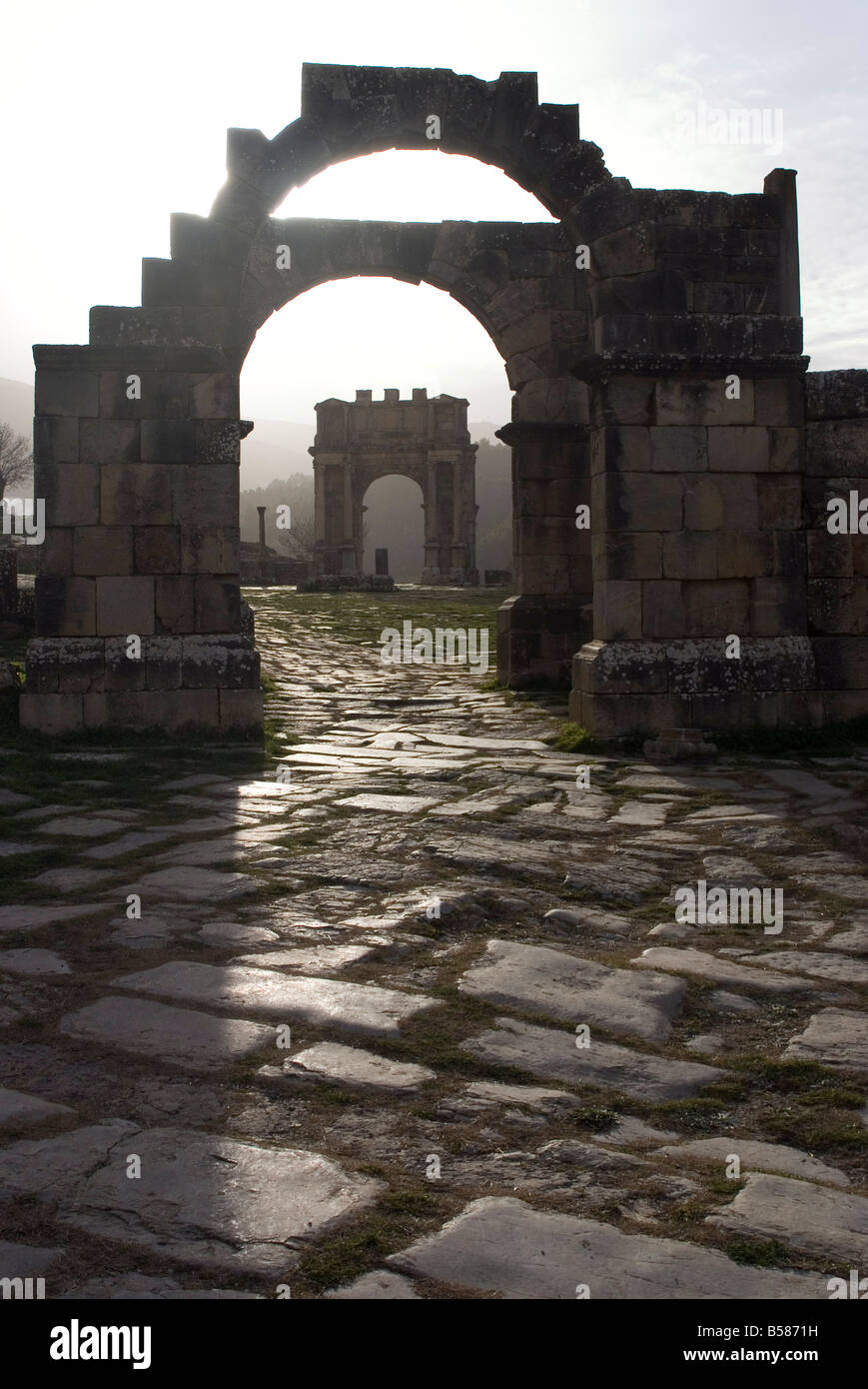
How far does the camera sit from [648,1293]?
197 cm

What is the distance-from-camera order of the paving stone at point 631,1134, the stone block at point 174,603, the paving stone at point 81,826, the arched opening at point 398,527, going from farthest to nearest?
the arched opening at point 398,527 → the stone block at point 174,603 → the paving stone at point 81,826 → the paving stone at point 631,1134

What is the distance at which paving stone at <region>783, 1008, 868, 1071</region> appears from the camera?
2949mm

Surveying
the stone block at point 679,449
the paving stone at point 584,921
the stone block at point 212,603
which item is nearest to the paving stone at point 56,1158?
the paving stone at point 584,921

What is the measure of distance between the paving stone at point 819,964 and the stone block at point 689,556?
180 inches

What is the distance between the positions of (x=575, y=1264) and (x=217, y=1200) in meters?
0.69

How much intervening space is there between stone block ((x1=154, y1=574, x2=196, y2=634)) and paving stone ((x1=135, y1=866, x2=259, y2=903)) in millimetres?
3712

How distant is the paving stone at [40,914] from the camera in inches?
154

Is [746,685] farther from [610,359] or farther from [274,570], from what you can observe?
[274,570]

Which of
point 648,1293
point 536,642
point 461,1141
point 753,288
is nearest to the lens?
point 648,1293

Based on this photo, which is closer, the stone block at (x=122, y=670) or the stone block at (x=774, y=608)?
the stone block at (x=122, y=670)

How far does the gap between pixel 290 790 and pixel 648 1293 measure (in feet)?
15.0

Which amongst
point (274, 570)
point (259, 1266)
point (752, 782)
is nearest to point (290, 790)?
point (752, 782)

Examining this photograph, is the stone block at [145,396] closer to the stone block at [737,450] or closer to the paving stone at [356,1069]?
the stone block at [737,450]

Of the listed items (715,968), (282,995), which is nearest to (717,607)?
(715,968)
